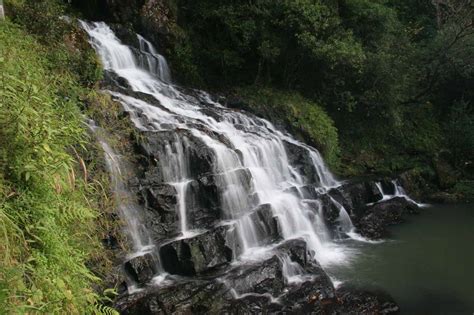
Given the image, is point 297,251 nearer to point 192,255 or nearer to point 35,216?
point 192,255

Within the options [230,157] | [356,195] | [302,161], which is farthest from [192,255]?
[356,195]

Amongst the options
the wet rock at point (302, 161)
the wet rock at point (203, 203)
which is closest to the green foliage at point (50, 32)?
the wet rock at point (203, 203)

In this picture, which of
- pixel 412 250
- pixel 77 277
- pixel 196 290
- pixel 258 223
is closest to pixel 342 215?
pixel 412 250

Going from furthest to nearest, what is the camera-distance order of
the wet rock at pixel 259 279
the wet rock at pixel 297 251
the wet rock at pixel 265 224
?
the wet rock at pixel 265 224 → the wet rock at pixel 297 251 → the wet rock at pixel 259 279

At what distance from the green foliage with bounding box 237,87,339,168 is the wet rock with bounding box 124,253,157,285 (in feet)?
26.0

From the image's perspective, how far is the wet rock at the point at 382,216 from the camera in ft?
39.3

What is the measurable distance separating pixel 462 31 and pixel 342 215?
10799 millimetres

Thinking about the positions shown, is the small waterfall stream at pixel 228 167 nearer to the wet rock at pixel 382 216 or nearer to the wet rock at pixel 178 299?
the wet rock at pixel 382 216

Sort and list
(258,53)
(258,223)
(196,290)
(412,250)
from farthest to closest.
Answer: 1. (258,53)
2. (412,250)
3. (258,223)
4. (196,290)

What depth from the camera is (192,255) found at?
25.6ft

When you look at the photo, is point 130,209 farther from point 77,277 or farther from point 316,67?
point 316,67

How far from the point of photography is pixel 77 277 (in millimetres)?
4238

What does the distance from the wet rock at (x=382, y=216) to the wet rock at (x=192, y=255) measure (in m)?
5.35

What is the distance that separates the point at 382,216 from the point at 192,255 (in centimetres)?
734
